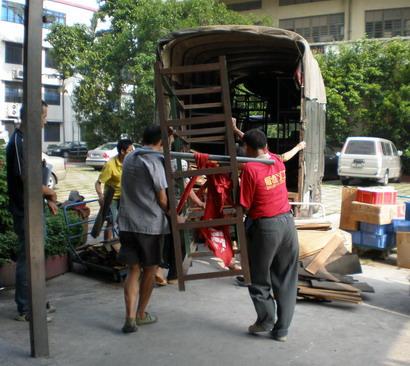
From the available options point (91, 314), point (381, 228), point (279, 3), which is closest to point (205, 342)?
point (91, 314)

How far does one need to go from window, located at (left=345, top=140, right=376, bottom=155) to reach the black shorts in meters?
15.5

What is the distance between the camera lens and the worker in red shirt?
13.6ft

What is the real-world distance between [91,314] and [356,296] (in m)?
2.63

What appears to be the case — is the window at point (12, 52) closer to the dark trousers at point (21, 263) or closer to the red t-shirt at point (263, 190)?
the dark trousers at point (21, 263)

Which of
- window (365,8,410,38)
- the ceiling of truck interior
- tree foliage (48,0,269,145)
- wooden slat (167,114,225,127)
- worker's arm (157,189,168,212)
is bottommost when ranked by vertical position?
worker's arm (157,189,168,212)

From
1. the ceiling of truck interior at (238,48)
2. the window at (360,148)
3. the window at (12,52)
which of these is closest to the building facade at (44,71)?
the window at (12,52)

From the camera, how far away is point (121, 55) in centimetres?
2470

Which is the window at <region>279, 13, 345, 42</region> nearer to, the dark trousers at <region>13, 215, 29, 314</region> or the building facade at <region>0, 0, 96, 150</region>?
the building facade at <region>0, 0, 96, 150</region>

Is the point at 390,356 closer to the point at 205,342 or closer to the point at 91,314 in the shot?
the point at 205,342

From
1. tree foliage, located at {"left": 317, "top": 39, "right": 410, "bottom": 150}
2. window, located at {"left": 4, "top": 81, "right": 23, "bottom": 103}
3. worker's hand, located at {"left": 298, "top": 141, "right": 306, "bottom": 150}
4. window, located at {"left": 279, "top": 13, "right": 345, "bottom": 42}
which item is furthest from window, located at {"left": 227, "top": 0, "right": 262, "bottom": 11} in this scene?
worker's hand, located at {"left": 298, "top": 141, "right": 306, "bottom": 150}

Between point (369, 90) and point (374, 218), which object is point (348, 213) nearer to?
point (374, 218)

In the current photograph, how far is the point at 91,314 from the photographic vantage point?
192 inches

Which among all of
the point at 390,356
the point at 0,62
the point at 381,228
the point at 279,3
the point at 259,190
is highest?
the point at 279,3

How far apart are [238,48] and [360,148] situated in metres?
11.4
